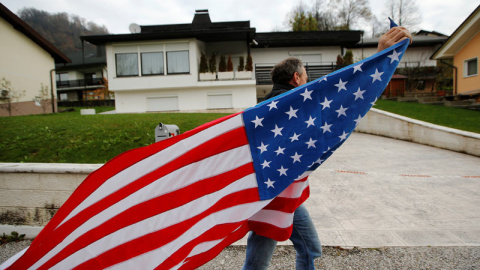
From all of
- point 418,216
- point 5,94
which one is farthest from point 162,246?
point 5,94

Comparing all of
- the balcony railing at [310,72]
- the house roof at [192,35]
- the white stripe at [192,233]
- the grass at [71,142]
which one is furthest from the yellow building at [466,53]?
the white stripe at [192,233]

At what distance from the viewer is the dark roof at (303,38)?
76.6 feet

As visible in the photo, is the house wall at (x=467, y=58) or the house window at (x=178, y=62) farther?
the house window at (x=178, y=62)

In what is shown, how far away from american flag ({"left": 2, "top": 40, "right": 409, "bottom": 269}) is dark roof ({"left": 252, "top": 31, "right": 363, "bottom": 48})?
73.7ft

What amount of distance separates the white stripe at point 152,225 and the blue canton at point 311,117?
0.23m

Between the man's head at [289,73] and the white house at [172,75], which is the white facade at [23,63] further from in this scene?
the man's head at [289,73]

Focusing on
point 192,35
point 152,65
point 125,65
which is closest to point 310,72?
point 192,35

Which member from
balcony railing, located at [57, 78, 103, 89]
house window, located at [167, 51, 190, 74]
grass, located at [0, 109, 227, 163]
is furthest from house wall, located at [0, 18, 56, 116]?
balcony railing, located at [57, 78, 103, 89]

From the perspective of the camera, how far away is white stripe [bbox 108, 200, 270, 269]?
1739 mm

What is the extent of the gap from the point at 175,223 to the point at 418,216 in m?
3.71

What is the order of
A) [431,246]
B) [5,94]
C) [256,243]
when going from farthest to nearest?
1. [5,94]
2. [431,246]
3. [256,243]

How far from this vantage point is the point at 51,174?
4.02 metres

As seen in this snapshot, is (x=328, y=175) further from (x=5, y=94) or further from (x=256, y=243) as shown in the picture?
(x=5, y=94)

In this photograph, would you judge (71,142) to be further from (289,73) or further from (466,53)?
(466,53)
